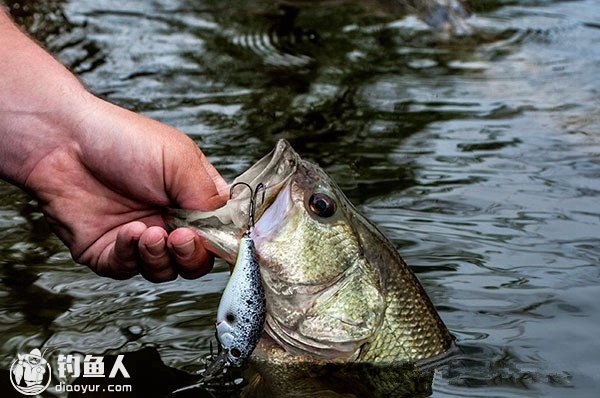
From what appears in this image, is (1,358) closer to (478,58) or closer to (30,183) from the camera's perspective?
(30,183)

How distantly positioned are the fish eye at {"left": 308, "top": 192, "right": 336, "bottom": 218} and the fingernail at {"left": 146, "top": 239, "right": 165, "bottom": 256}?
0.51m

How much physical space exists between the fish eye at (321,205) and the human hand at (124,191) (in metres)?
0.36

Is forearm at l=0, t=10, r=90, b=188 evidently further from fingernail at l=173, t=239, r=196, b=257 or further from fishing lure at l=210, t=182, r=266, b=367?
fishing lure at l=210, t=182, r=266, b=367

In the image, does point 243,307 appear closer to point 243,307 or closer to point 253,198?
point 243,307

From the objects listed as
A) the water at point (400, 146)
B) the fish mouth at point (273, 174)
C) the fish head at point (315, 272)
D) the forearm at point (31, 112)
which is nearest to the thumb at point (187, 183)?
the fish mouth at point (273, 174)

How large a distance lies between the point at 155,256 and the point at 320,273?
0.56 metres

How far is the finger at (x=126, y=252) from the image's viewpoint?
4.20 metres

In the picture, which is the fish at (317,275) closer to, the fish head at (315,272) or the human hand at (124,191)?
the fish head at (315,272)

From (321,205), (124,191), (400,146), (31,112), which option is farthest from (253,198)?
(400,146)

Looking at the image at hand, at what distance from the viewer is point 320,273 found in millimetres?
4219

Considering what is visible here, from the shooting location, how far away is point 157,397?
4.34 meters

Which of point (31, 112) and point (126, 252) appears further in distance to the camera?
point (31, 112)

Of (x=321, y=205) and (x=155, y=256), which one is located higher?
(x=321, y=205)

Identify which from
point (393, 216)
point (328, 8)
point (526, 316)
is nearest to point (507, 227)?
point (393, 216)
